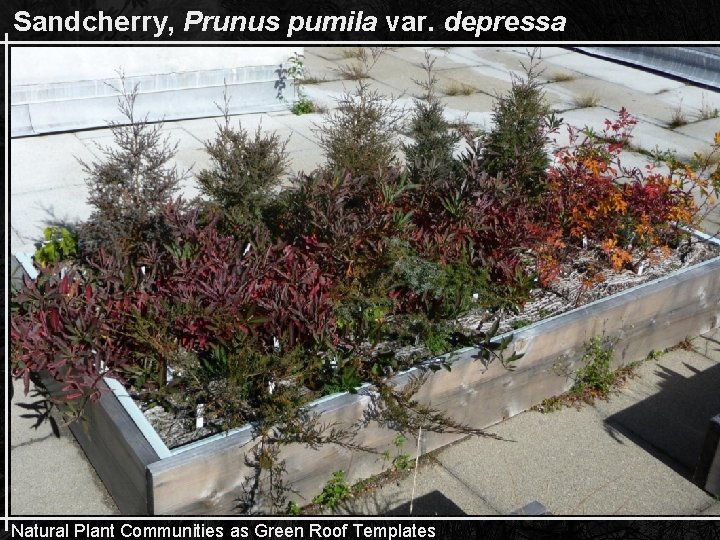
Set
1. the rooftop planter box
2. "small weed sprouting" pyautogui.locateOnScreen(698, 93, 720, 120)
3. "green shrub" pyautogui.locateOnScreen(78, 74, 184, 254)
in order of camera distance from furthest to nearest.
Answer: "small weed sprouting" pyautogui.locateOnScreen(698, 93, 720, 120), "green shrub" pyautogui.locateOnScreen(78, 74, 184, 254), the rooftop planter box

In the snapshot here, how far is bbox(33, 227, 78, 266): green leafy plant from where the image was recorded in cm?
541

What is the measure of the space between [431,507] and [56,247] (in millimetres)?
2927

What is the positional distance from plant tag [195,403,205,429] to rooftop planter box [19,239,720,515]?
19 cm

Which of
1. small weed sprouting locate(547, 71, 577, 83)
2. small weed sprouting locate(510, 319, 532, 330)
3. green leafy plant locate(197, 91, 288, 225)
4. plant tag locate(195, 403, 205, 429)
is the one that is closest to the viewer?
plant tag locate(195, 403, 205, 429)

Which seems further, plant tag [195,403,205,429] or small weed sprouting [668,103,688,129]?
small weed sprouting [668,103,688,129]

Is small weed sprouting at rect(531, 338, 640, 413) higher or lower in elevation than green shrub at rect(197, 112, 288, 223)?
lower

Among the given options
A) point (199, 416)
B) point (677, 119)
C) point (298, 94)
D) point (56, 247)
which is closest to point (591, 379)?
point (199, 416)

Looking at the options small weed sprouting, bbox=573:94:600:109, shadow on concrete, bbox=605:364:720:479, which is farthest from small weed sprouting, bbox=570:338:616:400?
small weed sprouting, bbox=573:94:600:109

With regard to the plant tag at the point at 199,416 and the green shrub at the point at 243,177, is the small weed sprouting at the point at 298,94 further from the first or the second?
the plant tag at the point at 199,416

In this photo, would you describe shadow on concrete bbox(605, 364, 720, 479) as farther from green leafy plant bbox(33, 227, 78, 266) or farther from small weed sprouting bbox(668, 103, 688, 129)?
small weed sprouting bbox(668, 103, 688, 129)

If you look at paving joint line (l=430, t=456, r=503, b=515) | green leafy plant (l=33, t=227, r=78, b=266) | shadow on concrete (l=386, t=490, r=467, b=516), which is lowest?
Result: shadow on concrete (l=386, t=490, r=467, b=516)

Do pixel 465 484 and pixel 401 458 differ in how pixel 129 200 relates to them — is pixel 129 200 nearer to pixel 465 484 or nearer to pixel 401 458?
pixel 401 458

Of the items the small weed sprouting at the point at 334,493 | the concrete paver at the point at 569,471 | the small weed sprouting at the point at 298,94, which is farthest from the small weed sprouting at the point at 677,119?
the small weed sprouting at the point at 334,493

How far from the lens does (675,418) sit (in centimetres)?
506
